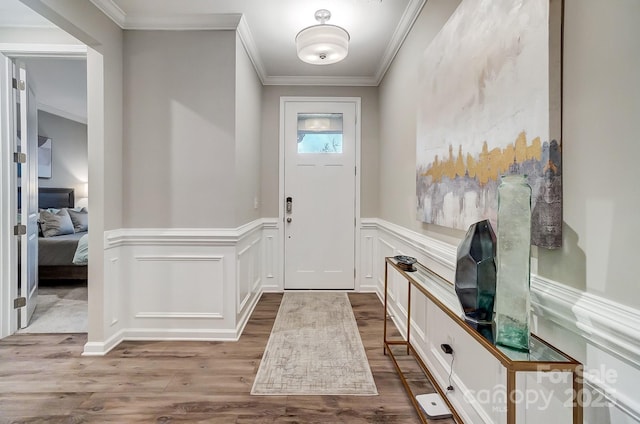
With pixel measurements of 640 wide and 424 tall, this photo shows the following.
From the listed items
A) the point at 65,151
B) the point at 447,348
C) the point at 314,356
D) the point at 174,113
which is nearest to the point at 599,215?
the point at 447,348

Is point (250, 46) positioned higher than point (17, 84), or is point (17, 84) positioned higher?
point (250, 46)

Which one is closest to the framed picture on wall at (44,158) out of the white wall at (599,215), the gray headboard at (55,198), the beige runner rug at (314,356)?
the gray headboard at (55,198)

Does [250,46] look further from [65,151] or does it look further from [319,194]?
[65,151]

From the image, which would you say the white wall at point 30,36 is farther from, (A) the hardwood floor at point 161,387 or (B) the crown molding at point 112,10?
(A) the hardwood floor at point 161,387

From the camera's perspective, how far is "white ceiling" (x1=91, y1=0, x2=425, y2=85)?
7.21ft

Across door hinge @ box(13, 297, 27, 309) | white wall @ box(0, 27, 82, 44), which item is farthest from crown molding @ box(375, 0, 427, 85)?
door hinge @ box(13, 297, 27, 309)

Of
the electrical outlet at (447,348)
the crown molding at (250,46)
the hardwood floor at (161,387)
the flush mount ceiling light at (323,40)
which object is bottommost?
the hardwood floor at (161,387)

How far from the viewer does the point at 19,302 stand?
8.31 feet

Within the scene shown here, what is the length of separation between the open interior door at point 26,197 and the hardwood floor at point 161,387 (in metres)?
0.38

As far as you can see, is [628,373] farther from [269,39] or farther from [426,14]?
[269,39]

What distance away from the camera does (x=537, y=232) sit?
0.96m

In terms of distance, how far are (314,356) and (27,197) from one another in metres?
2.76

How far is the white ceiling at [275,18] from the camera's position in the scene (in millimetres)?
2197

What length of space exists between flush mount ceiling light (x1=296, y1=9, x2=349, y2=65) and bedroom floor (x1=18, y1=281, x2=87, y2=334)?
2.99m
